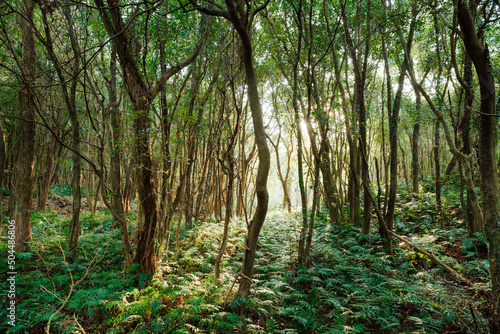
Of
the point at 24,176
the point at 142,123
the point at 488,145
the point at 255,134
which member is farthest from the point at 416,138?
the point at 24,176

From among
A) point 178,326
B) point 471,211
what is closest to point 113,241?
point 178,326

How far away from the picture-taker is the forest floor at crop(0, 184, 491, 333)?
359 centimetres

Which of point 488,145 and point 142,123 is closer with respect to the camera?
point 488,145

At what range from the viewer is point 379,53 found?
24.8ft

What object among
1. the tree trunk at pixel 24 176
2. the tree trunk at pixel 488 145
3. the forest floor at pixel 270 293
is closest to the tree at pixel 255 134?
the forest floor at pixel 270 293

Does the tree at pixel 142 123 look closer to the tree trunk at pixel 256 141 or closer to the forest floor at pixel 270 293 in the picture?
the forest floor at pixel 270 293

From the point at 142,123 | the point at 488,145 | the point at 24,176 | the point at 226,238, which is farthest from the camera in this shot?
the point at 24,176

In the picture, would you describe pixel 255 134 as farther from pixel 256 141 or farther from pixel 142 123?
pixel 142 123

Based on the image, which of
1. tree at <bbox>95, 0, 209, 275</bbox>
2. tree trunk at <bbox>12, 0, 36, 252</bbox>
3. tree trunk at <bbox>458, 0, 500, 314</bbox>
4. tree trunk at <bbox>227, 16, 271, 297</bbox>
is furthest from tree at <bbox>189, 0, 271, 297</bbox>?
tree trunk at <bbox>12, 0, 36, 252</bbox>

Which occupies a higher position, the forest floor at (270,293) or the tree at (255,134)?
the tree at (255,134)

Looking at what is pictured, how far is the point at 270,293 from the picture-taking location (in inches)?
169

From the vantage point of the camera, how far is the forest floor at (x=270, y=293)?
3588 millimetres

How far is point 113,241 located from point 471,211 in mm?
8790

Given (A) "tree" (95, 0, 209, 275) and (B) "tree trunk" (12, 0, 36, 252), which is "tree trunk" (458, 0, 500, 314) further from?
(B) "tree trunk" (12, 0, 36, 252)
